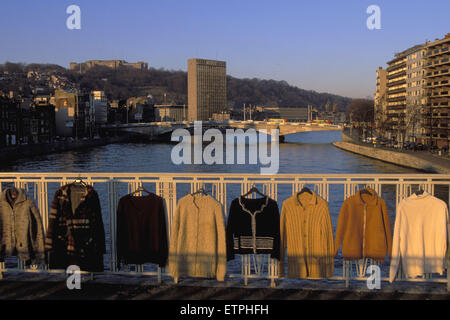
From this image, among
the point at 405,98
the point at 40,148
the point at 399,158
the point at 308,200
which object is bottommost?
the point at 399,158

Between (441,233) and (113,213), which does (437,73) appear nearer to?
(441,233)

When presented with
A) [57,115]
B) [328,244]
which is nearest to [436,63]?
[57,115]

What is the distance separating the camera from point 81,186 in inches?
167

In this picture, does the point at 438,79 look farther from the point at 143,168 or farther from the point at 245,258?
the point at 245,258

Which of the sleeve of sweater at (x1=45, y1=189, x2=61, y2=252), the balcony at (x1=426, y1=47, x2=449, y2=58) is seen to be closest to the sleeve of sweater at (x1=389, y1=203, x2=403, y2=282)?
the sleeve of sweater at (x1=45, y1=189, x2=61, y2=252)

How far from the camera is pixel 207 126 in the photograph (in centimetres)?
6762

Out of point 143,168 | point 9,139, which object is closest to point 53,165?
point 143,168

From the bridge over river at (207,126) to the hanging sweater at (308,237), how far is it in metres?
56.0

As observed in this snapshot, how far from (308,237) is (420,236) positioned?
87 centimetres

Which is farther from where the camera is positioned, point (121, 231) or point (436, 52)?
point (436, 52)

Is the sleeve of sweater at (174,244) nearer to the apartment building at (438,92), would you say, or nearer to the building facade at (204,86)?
the apartment building at (438,92)

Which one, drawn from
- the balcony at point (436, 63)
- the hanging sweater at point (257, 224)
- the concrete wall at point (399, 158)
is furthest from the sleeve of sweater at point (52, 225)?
the balcony at point (436, 63)

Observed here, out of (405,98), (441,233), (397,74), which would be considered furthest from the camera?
(397,74)

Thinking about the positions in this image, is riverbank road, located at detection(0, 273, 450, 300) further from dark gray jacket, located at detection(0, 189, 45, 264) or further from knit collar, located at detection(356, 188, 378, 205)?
knit collar, located at detection(356, 188, 378, 205)
